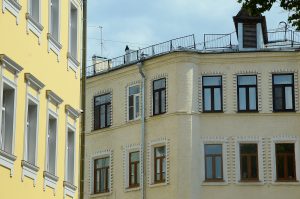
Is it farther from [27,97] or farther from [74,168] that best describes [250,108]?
[27,97]

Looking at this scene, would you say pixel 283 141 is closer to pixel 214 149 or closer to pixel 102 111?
pixel 214 149

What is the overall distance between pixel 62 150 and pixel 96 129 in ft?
74.3

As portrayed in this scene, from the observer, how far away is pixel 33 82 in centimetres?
2417

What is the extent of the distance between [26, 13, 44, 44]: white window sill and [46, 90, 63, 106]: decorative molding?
68.3 inches

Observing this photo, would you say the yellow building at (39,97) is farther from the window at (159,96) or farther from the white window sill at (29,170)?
the window at (159,96)

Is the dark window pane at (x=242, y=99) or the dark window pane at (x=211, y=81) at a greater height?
the dark window pane at (x=211, y=81)

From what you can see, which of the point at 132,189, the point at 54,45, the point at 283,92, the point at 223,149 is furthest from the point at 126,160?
the point at 54,45

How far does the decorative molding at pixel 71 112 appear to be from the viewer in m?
28.0

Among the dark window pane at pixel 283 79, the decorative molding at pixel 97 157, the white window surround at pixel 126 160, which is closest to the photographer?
the dark window pane at pixel 283 79

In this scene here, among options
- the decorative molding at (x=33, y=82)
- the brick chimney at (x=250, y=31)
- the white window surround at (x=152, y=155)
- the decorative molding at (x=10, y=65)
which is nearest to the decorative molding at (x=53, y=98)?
the decorative molding at (x=33, y=82)

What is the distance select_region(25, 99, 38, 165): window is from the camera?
2423 cm

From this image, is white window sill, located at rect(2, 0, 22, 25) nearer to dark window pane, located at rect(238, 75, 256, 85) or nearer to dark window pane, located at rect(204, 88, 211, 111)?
dark window pane, located at rect(204, 88, 211, 111)

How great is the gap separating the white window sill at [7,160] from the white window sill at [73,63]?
7.06 m

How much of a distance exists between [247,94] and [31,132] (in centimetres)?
2347
